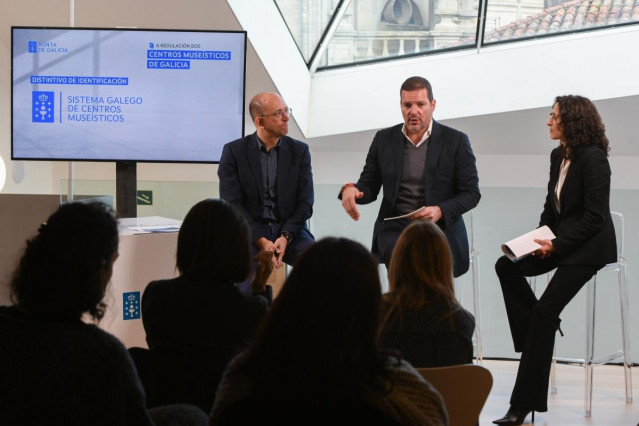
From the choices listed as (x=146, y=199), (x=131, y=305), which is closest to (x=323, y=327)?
(x=131, y=305)

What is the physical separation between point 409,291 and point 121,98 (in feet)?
8.71

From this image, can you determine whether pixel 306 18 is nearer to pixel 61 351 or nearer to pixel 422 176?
pixel 422 176

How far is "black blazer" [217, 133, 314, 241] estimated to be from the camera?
4.59 meters

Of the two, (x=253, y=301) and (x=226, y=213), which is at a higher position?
(x=226, y=213)

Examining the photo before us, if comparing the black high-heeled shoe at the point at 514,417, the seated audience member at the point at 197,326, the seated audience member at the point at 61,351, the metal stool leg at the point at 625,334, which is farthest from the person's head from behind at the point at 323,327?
the metal stool leg at the point at 625,334

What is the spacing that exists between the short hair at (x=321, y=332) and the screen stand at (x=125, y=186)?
3.34m

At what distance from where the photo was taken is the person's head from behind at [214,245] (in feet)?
8.02

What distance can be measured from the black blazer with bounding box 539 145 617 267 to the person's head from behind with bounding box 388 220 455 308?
1.91 meters

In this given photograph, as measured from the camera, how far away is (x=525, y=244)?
171 inches

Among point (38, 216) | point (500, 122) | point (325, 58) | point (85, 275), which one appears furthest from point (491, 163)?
point (85, 275)

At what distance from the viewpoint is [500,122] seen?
7.08 m

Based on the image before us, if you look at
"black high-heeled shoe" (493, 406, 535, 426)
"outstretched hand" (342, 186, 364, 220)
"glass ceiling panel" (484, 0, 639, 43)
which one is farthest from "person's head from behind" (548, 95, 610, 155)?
"glass ceiling panel" (484, 0, 639, 43)

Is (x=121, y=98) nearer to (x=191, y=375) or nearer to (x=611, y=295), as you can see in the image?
(x=191, y=375)

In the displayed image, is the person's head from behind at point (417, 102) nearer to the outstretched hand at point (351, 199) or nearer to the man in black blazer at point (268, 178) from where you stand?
the outstretched hand at point (351, 199)
